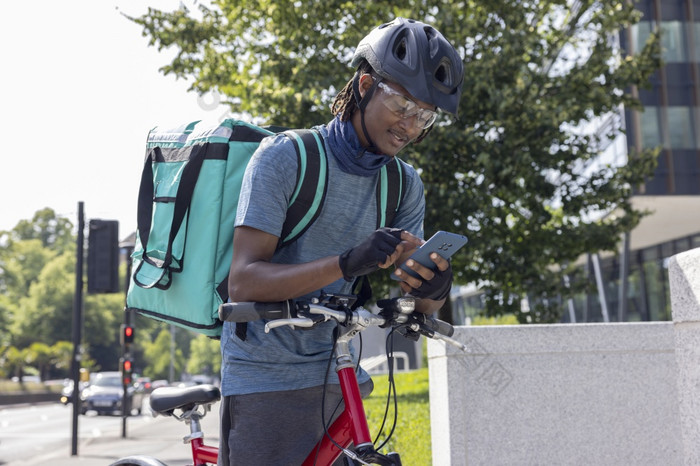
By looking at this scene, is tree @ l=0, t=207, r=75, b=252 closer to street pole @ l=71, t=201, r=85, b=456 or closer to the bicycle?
street pole @ l=71, t=201, r=85, b=456

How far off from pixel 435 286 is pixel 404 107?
47 cm

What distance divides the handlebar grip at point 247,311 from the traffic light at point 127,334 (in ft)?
61.7

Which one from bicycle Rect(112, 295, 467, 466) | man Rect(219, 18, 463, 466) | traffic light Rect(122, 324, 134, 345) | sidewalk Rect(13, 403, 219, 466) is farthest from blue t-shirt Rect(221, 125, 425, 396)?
traffic light Rect(122, 324, 134, 345)

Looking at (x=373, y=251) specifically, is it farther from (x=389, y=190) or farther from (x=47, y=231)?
(x=47, y=231)

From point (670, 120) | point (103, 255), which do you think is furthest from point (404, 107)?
point (670, 120)

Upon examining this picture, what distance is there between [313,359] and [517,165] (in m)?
11.3

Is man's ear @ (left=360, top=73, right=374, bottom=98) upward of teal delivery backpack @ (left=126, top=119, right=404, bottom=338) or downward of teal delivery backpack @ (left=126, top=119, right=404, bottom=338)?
upward

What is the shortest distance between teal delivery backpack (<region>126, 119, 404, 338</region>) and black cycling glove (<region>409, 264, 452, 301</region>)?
1.22 feet

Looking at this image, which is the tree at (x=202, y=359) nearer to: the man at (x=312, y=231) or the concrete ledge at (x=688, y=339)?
the concrete ledge at (x=688, y=339)

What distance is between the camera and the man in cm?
216

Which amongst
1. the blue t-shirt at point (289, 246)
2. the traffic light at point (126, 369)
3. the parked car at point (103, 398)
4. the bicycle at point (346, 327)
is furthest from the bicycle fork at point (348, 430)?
the parked car at point (103, 398)

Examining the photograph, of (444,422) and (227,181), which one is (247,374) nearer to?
(227,181)

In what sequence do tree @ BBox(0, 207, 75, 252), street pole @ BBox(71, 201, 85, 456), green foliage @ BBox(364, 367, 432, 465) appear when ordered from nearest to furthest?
1. green foliage @ BBox(364, 367, 432, 465)
2. street pole @ BBox(71, 201, 85, 456)
3. tree @ BBox(0, 207, 75, 252)

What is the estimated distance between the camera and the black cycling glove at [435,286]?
2070 mm
